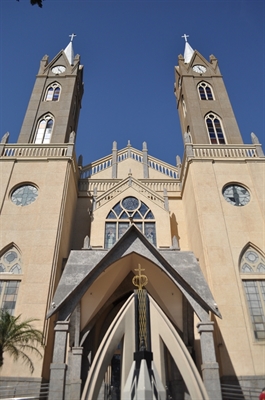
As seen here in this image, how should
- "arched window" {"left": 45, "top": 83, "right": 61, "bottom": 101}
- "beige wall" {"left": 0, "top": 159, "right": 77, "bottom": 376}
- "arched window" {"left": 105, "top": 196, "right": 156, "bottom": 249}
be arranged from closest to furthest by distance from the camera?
"beige wall" {"left": 0, "top": 159, "right": 77, "bottom": 376}, "arched window" {"left": 105, "top": 196, "right": 156, "bottom": 249}, "arched window" {"left": 45, "top": 83, "right": 61, "bottom": 101}

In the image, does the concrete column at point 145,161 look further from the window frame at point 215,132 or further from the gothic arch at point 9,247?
the gothic arch at point 9,247

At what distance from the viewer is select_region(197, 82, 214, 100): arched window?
2623 centimetres

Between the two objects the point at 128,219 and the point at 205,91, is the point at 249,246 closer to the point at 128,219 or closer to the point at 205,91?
the point at 128,219

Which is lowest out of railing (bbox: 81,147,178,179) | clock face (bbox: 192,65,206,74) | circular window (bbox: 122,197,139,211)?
circular window (bbox: 122,197,139,211)

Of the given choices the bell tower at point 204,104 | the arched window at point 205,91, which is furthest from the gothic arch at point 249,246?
the arched window at point 205,91

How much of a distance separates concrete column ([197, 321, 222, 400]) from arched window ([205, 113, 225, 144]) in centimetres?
1466

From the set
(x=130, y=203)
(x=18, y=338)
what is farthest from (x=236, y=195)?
(x=18, y=338)

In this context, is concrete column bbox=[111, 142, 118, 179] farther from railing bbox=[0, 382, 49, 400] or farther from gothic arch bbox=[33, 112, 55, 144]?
railing bbox=[0, 382, 49, 400]

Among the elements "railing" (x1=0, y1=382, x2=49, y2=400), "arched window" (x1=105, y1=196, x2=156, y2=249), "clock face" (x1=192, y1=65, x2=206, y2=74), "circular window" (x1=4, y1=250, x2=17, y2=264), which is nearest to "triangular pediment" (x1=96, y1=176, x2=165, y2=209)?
"arched window" (x1=105, y1=196, x2=156, y2=249)

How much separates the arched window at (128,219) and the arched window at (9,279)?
17.2 feet

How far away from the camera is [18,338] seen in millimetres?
12867

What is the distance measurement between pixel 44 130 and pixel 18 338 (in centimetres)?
1510

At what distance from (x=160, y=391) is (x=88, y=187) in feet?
52.5

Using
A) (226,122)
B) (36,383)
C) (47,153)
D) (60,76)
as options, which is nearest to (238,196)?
(226,122)
